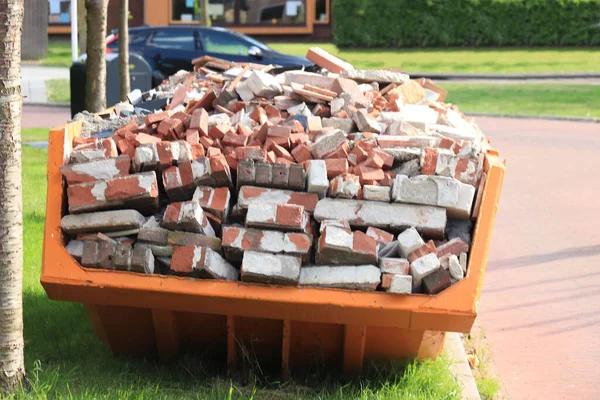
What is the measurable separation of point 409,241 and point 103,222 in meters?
1.50

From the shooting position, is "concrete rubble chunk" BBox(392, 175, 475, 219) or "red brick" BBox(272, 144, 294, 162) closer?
"concrete rubble chunk" BBox(392, 175, 475, 219)

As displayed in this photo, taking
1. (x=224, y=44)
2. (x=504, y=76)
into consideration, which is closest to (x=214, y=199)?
(x=224, y=44)

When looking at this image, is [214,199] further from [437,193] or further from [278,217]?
[437,193]

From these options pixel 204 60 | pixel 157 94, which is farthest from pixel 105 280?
pixel 204 60

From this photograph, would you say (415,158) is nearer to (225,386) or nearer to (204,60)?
(225,386)

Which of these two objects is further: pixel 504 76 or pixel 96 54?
pixel 504 76

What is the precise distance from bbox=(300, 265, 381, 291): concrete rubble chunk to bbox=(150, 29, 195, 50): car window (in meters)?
15.5

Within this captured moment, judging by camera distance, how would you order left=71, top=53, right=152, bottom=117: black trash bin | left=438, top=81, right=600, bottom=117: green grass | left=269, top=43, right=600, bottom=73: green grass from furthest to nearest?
left=269, top=43, right=600, bottom=73: green grass
left=438, top=81, right=600, bottom=117: green grass
left=71, top=53, right=152, bottom=117: black trash bin

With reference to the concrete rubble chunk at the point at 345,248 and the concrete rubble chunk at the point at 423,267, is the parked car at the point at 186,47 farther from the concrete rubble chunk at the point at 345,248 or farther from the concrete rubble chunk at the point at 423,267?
the concrete rubble chunk at the point at 423,267

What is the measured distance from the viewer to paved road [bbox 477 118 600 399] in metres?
5.50

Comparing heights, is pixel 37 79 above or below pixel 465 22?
below

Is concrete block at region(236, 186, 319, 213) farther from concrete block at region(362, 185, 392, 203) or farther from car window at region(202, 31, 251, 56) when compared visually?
car window at region(202, 31, 251, 56)

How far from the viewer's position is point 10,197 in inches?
160

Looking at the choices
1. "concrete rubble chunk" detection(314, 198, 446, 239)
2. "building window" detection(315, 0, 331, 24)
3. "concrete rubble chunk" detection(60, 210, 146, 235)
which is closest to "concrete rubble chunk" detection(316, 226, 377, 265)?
"concrete rubble chunk" detection(314, 198, 446, 239)
